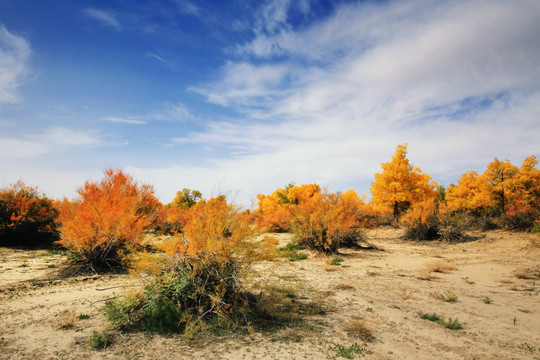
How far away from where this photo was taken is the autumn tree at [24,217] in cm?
1385

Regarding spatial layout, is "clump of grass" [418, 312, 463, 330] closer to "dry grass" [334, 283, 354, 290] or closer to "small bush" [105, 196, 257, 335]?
"dry grass" [334, 283, 354, 290]

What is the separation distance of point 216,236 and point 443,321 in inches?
182

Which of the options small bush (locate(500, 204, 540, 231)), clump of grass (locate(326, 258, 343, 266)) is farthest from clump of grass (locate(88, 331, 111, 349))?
small bush (locate(500, 204, 540, 231))

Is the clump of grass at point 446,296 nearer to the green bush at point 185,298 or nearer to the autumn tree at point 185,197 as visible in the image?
the green bush at point 185,298

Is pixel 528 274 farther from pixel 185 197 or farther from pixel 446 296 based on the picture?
pixel 185 197

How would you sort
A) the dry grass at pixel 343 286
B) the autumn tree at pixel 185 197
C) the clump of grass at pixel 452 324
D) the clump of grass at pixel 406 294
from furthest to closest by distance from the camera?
the autumn tree at pixel 185 197
the dry grass at pixel 343 286
the clump of grass at pixel 406 294
the clump of grass at pixel 452 324

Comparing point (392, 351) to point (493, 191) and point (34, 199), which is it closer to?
point (34, 199)

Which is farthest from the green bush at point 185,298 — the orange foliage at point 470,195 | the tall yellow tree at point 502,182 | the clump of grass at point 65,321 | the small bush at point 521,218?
the tall yellow tree at point 502,182

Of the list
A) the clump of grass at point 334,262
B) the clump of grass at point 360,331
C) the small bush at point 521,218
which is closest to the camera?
the clump of grass at point 360,331

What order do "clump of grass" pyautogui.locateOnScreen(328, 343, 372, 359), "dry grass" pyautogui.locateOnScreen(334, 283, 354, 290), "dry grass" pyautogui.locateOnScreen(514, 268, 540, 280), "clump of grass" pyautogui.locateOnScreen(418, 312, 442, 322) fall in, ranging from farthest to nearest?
"dry grass" pyautogui.locateOnScreen(514, 268, 540, 280) → "dry grass" pyautogui.locateOnScreen(334, 283, 354, 290) → "clump of grass" pyautogui.locateOnScreen(418, 312, 442, 322) → "clump of grass" pyautogui.locateOnScreen(328, 343, 372, 359)

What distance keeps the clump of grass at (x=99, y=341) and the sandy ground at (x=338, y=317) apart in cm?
10

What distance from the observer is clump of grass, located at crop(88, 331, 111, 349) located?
13.3 ft

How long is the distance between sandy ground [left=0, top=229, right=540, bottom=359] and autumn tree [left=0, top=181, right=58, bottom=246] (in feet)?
15.9

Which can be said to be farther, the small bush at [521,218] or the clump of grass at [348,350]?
the small bush at [521,218]
